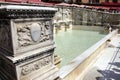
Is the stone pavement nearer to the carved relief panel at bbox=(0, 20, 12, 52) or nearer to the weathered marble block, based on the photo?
the weathered marble block

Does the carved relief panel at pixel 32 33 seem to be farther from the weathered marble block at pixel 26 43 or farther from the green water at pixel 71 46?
the green water at pixel 71 46

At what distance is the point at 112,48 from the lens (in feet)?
27.5

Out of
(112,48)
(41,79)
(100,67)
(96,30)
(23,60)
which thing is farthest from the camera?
(96,30)

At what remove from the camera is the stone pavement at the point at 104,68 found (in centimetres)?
492

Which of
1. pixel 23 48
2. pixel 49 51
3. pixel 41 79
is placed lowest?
pixel 41 79

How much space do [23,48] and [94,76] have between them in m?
3.15

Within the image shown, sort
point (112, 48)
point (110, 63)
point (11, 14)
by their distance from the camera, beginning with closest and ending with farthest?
1. point (11, 14)
2. point (110, 63)
3. point (112, 48)

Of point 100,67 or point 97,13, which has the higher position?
point 97,13

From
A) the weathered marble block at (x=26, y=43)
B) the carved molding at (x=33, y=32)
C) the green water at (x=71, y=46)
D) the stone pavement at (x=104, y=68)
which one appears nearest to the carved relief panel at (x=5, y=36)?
the weathered marble block at (x=26, y=43)

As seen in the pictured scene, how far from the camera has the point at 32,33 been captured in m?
2.43

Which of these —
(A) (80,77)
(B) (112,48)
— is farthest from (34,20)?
(B) (112,48)

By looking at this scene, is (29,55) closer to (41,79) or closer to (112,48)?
(41,79)

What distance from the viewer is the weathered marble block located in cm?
219

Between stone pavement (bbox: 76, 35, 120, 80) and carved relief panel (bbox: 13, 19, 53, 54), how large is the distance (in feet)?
7.87
